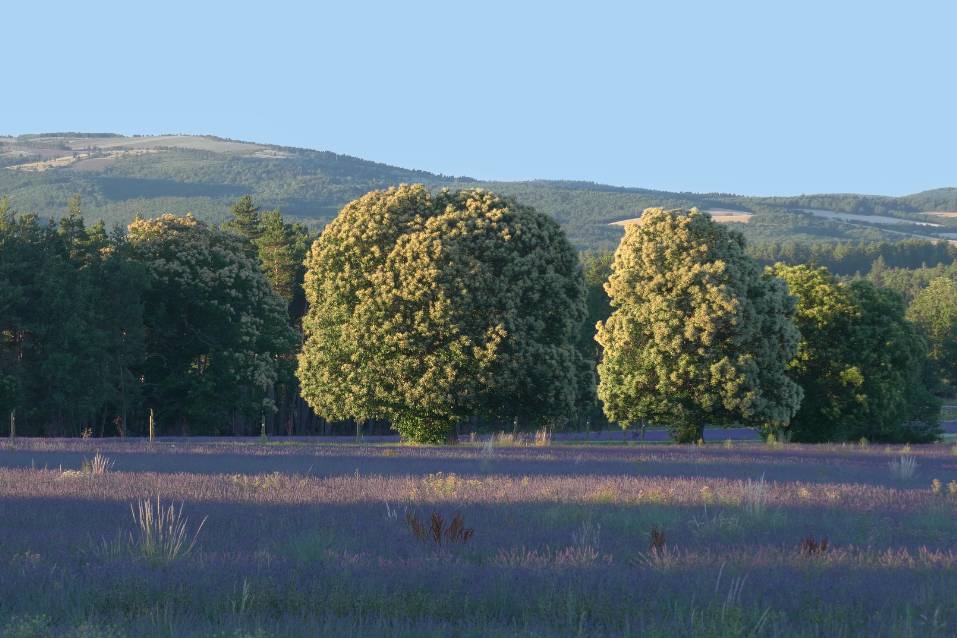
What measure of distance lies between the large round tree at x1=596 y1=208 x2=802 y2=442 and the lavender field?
81.6 ft

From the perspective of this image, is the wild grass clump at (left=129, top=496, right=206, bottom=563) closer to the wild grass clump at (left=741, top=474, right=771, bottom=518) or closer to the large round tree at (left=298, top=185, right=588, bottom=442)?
the wild grass clump at (left=741, top=474, right=771, bottom=518)

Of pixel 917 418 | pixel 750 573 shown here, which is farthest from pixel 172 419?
pixel 750 573

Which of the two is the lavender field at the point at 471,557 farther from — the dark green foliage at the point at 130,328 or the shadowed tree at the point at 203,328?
the shadowed tree at the point at 203,328

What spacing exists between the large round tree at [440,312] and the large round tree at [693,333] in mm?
2891

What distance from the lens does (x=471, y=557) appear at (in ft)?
37.8

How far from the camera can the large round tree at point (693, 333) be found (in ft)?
149

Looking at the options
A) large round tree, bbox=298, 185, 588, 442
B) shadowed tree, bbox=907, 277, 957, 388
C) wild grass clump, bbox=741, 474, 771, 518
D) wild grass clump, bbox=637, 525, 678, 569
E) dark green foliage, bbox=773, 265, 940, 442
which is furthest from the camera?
shadowed tree, bbox=907, 277, 957, 388

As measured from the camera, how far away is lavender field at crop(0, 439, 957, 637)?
28.4 ft

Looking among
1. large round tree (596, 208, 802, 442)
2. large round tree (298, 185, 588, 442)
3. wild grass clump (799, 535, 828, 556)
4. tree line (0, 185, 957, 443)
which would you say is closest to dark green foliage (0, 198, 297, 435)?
tree line (0, 185, 957, 443)

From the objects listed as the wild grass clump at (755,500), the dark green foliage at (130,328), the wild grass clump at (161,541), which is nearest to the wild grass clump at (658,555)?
the wild grass clump at (755,500)

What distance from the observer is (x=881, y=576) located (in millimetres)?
10539

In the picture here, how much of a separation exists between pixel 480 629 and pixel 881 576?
13.5 feet

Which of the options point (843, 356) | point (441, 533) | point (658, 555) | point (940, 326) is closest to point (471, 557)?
point (441, 533)

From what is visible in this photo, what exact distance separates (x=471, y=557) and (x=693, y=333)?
34837 mm
